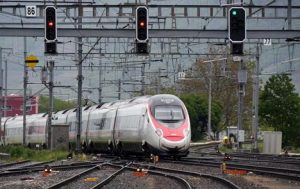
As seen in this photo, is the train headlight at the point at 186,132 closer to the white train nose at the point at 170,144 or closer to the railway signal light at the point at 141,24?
the white train nose at the point at 170,144

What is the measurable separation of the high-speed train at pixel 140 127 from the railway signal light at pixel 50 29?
339 inches

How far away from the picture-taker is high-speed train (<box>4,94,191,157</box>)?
3325cm

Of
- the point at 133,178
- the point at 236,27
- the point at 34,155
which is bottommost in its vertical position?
the point at 34,155

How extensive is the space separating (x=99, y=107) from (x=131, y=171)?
21.0 metres

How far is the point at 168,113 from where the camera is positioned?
112ft

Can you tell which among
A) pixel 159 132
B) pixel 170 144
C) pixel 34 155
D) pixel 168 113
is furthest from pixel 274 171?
pixel 34 155

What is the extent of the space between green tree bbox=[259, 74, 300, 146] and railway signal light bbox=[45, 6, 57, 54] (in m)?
36.6

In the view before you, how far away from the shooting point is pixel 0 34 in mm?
31516

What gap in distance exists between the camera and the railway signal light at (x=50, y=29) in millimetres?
26375

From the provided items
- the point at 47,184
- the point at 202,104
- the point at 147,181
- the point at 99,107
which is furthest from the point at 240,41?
the point at 202,104

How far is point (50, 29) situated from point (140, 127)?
1022cm

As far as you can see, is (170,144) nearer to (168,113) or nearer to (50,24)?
(168,113)

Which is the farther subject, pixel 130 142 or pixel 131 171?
pixel 130 142

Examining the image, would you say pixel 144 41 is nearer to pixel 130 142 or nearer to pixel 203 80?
pixel 130 142
